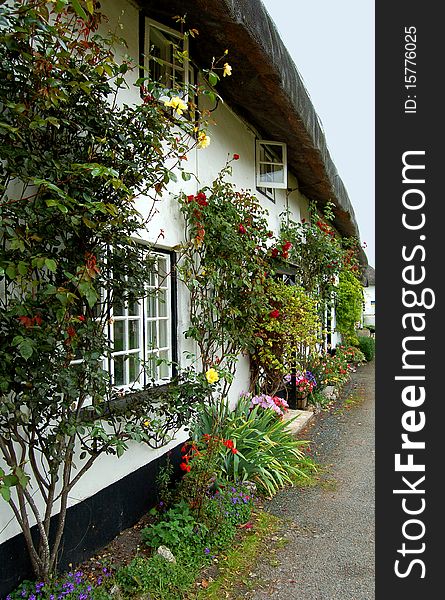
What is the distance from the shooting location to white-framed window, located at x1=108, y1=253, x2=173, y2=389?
4.37 metres

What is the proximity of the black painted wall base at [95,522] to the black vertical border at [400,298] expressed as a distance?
6.66 feet

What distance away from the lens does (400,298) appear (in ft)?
9.98

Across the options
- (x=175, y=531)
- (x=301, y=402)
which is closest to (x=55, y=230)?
(x=175, y=531)

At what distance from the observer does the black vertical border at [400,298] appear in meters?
3.03

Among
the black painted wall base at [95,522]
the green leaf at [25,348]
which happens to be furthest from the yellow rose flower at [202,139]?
the black painted wall base at [95,522]

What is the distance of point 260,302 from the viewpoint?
5.87 metres

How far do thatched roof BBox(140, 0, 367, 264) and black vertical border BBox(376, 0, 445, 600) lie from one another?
178 cm

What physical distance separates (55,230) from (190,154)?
9.87 ft

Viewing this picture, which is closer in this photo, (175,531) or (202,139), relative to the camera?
(202,139)

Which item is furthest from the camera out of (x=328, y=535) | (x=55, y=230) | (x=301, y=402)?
(x=301, y=402)

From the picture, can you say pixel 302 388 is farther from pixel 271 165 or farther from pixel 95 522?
pixel 95 522

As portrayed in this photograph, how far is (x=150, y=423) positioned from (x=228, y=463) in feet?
5.55

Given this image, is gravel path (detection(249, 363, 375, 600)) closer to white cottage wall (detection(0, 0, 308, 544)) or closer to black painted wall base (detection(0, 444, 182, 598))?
black painted wall base (detection(0, 444, 182, 598))

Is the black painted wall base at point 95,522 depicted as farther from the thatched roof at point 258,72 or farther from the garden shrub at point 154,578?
the thatched roof at point 258,72
